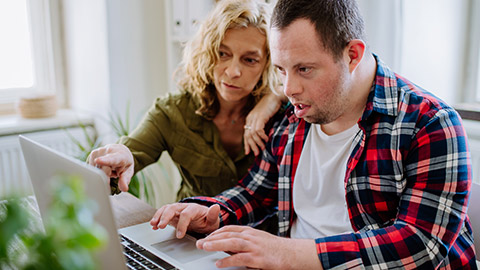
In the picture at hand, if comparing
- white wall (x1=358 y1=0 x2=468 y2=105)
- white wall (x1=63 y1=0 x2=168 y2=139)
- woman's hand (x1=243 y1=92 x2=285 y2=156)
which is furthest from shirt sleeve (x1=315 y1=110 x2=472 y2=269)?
white wall (x1=63 y1=0 x2=168 y2=139)

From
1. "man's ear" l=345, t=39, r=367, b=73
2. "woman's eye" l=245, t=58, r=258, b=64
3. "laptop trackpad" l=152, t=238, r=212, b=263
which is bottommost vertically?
"laptop trackpad" l=152, t=238, r=212, b=263

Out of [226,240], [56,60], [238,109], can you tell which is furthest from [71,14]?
[226,240]

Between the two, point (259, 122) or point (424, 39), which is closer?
point (259, 122)

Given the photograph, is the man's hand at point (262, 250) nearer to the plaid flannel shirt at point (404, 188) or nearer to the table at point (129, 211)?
the plaid flannel shirt at point (404, 188)

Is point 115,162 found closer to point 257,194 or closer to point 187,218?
point 187,218

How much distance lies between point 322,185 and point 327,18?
44 cm

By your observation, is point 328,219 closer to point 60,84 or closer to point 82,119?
point 82,119

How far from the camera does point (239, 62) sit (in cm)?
153

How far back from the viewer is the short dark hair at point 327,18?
114 cm

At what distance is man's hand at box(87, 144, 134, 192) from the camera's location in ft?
4.26

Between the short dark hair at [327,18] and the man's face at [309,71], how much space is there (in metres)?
0.01

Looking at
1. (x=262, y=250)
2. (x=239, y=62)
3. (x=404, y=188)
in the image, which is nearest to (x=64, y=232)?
(x=262, y=250)

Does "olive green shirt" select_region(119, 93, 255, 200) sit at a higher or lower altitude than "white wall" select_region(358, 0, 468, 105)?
lower

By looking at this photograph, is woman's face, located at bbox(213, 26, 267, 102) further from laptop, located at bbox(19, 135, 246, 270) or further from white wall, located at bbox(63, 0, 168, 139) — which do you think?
white wall, located at bbox(63, 0, 168, 139)
